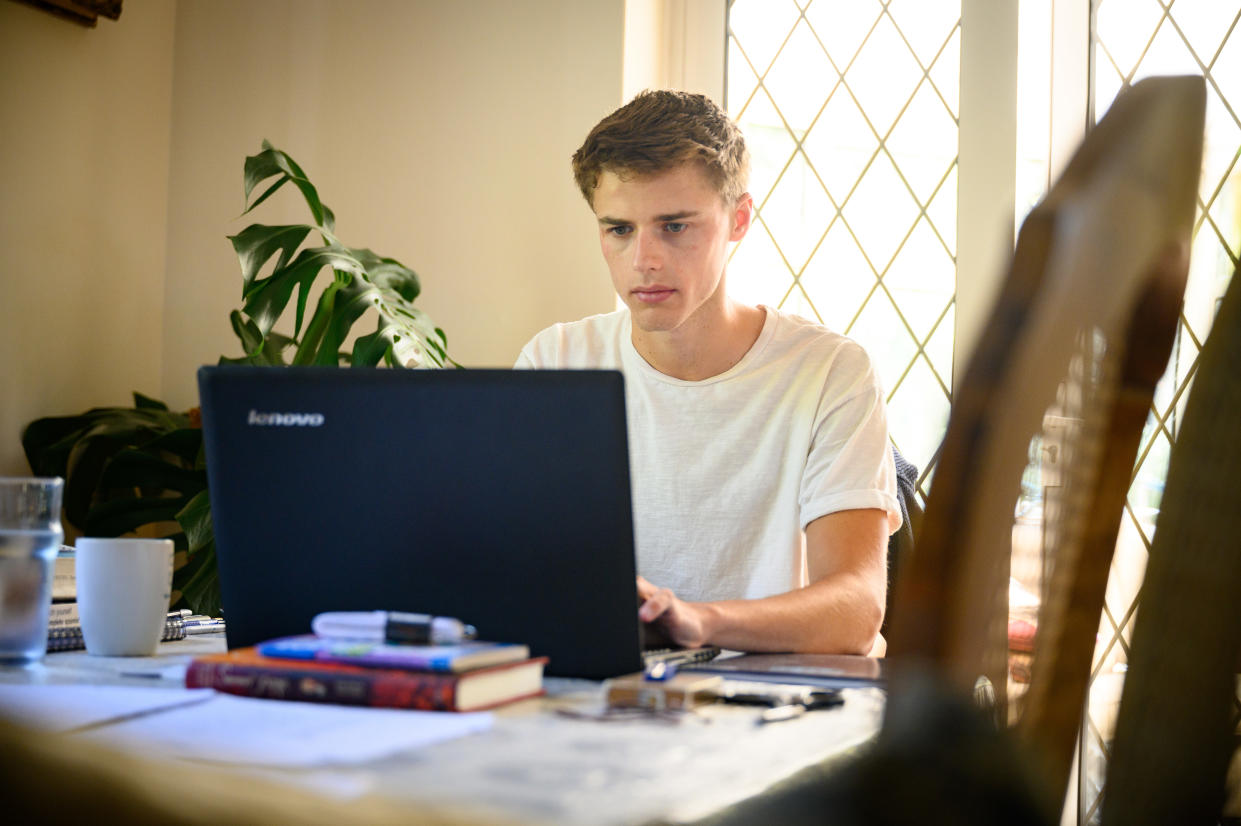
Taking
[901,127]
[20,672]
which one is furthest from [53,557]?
[901,127]

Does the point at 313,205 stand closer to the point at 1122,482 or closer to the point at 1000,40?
the point at 1000,40

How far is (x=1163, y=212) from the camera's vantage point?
1.03ft

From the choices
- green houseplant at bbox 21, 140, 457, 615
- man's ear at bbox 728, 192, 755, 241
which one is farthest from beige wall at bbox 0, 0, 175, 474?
man's ear at bbox 728, 192, 755, 241

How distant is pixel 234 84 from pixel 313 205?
854 millimetres

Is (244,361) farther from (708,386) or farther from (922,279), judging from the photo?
(922,279)

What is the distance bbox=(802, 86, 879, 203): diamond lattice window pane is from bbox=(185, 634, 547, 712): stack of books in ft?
6.10

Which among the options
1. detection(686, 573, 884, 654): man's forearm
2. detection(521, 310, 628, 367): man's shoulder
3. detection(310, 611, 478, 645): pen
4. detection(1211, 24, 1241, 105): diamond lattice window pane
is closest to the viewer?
detection(310, 611, 478, 645): pen

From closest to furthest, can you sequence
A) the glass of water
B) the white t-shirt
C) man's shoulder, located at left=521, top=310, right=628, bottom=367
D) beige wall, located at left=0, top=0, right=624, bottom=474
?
the glass of water → the white t-shirt → man's shoulder, located at left=521, top=310, right=628, bottom=367 → beige wall, located at left=0, top=0, right=624, bottom=474

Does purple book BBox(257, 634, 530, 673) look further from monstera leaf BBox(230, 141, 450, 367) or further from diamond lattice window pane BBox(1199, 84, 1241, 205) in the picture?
monstera leaf BBox(230, 141, 450, 367)

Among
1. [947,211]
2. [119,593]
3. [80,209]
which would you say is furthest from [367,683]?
Result: [80,209]

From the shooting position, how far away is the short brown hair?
1664 mm

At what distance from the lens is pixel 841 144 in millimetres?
2469

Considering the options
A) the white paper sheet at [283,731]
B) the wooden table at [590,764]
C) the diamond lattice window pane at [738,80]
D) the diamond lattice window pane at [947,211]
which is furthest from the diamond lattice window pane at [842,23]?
the white paper sheet at [283,731]

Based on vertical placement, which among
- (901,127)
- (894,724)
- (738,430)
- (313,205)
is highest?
(901,127)
